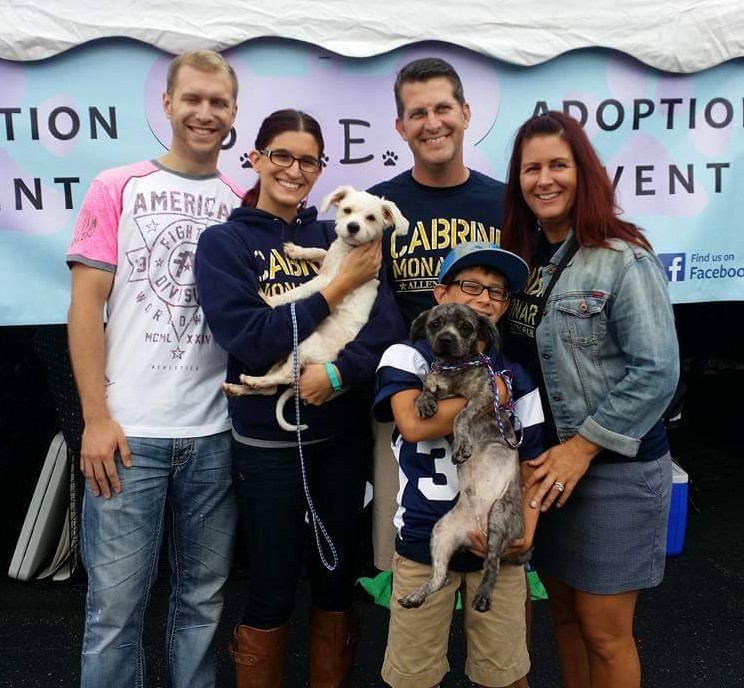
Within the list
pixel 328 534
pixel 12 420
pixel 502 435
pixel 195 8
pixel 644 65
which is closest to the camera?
pixel 502 435

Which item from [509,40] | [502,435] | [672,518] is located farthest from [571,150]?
[672,518]

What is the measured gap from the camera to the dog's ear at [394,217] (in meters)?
2.30

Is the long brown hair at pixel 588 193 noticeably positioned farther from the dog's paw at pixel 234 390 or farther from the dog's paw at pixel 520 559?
the dog's paw at pixel 234 390

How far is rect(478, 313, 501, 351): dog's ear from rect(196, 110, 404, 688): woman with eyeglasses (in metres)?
0.34

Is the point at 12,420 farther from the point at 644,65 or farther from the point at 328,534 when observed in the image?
the point at 644,65

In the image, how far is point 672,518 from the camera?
3.86 meters

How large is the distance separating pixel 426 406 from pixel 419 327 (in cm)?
27

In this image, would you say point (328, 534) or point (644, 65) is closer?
point (328, 534)

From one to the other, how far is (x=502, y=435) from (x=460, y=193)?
0.93 metres

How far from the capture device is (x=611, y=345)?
6.33 feet

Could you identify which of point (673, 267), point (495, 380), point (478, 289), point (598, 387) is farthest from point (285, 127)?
point (673, 267)

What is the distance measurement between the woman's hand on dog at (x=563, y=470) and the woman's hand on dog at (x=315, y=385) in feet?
2.29

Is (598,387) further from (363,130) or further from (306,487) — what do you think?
(363,130)

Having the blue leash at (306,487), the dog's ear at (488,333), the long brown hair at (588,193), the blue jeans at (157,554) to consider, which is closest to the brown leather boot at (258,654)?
the blue jeans at (157,554)
